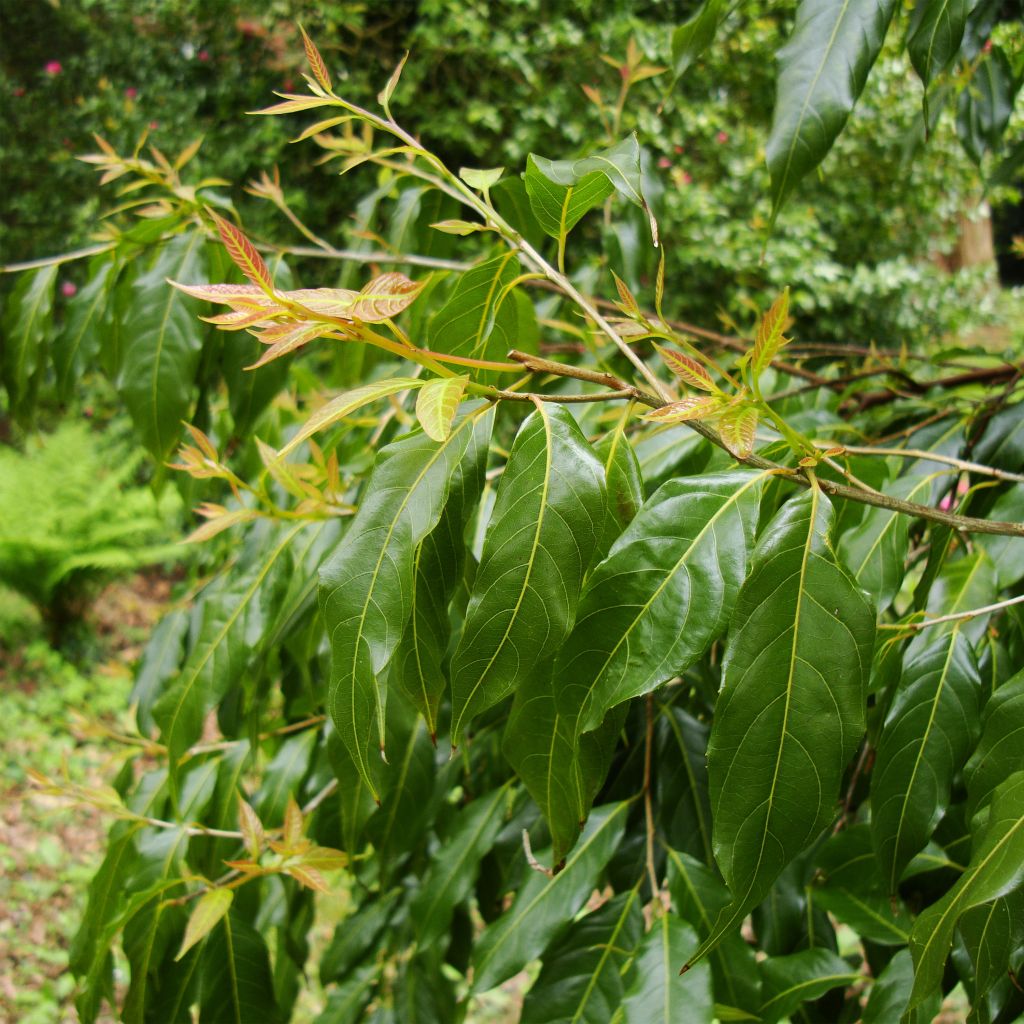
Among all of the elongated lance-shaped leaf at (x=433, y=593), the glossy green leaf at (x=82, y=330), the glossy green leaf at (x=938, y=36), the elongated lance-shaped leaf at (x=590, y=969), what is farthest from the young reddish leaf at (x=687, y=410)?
the glossy green leaf at (x=82, y=330)

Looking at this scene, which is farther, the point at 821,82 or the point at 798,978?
the point at 798,978

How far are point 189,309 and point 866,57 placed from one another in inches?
25.2

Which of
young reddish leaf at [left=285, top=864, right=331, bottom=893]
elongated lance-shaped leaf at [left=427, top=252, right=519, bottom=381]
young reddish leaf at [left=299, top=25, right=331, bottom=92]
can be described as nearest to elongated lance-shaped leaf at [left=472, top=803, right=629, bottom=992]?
young reddish leaf at [left=285, top=864, right=331, bottom=893]

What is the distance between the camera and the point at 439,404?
450 mm

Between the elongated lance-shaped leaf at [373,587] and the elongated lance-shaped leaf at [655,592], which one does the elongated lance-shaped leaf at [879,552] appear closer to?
the elongated lance-shaped leaf at [655,592]

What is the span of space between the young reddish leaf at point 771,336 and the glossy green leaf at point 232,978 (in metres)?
0.70

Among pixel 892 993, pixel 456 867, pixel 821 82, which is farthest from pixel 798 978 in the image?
pixel 821 82

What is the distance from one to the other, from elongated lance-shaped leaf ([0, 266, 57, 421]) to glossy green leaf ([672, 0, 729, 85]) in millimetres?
729

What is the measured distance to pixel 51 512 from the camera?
544 cm

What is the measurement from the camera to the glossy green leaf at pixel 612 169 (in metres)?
0.55

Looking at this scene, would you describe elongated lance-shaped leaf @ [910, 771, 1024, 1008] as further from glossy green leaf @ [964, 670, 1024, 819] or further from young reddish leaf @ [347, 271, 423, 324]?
young reddish leaf @ [347, 271, 423, 324]

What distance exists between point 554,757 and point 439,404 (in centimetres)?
23

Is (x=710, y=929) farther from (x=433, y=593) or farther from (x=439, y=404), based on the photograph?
(x=439, y=404)

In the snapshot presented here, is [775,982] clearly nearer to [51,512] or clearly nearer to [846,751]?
[846,751]
